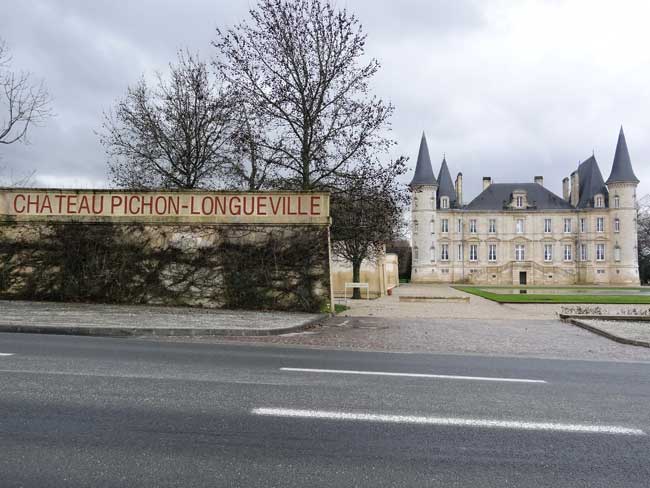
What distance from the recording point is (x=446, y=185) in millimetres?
81938

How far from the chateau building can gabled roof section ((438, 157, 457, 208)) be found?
0.16 metres

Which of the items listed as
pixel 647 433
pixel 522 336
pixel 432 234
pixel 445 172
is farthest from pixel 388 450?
pixel 445 172

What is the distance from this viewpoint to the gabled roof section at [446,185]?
81.5m

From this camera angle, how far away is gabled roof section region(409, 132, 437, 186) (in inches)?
3066

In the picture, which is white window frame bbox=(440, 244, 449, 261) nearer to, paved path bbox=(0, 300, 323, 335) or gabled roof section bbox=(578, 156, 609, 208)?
gabled roof section bbox=(578, 156, 609, 208)

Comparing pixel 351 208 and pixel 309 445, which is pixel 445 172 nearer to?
pixel 351 208

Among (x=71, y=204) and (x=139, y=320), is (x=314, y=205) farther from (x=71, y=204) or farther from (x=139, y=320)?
(x=71, y=204)

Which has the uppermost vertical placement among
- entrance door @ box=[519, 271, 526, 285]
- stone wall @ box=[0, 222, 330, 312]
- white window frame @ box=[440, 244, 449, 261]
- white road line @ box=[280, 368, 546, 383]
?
white window frame @ box=[440, 244, 449, 261]

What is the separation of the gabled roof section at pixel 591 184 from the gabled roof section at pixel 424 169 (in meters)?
23.5

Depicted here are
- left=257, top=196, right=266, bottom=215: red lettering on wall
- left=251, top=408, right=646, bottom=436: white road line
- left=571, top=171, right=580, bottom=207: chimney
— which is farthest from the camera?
left=571, top=171, right=580, bottom=207: chimney

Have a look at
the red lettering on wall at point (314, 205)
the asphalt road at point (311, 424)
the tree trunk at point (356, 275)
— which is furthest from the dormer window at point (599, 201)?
the asphalt road at point (311, 424)

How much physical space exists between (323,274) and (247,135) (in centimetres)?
597

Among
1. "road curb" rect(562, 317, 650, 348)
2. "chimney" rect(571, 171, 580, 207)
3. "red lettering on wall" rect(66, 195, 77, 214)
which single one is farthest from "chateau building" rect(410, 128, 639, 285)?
"red lettering on wall" rect(66, 195, 77, 214)

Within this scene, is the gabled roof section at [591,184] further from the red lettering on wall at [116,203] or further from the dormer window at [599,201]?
the red lettering on wall at [116,203]
